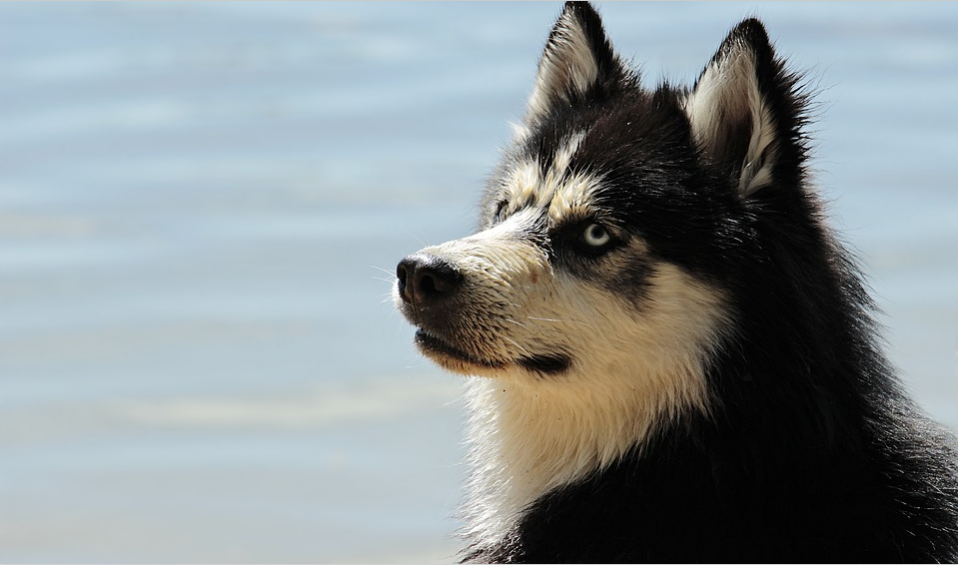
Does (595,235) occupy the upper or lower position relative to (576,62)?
lower

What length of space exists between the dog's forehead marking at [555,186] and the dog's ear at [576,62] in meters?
0.42

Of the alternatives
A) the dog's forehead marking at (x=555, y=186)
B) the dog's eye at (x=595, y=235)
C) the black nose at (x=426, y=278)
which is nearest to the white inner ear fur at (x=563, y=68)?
the dog's forehead marking at (x=555, y=186)

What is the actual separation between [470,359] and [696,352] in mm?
821

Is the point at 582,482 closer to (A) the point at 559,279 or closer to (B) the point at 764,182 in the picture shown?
(A) the point at 559,279

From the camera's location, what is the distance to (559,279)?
15.6ft

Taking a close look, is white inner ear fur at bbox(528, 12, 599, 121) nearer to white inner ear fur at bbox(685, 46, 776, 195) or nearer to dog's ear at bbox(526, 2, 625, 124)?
dog's ear at bbox(526, 2, 625, 124)

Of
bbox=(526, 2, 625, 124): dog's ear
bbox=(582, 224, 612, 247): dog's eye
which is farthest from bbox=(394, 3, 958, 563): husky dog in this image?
bbox=(526, 2, 625, 124): dog's ear

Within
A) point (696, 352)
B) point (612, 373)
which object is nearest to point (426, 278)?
point (612, 373)

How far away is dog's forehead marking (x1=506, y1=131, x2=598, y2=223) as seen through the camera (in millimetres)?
4891

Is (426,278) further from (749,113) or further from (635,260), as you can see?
(749,113)

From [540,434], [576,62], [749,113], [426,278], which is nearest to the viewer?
[426,278]

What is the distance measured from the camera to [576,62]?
5.54 m

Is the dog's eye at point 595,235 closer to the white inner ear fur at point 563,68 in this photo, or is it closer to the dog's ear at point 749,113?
the dog's ear at point 749,113

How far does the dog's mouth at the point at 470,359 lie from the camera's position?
4.71 m
